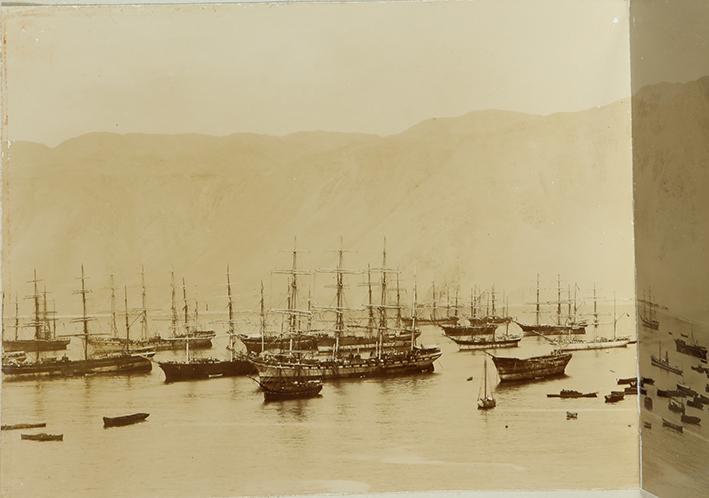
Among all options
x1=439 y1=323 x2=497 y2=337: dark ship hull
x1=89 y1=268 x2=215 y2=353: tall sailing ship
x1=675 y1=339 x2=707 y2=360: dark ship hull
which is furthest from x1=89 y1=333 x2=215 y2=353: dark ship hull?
x1=675 y1=339 x2=707 y2=360: dark ship hull

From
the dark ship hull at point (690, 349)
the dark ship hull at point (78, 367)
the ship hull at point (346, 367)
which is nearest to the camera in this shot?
the dark ship hull at point (690, 349)

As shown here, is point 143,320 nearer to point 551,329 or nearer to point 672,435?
point 551,329

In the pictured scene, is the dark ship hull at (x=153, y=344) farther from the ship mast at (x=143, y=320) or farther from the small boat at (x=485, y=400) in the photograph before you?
the small boat at (x=485, y=400)

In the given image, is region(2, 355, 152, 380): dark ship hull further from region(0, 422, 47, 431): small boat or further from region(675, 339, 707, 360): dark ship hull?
region(675, 339, 707, 360): dark ship hull

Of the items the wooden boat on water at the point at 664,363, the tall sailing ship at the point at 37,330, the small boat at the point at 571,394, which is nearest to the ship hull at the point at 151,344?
the tall sailing ship at the point at 37,330

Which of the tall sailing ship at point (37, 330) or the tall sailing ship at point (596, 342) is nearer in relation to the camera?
the tall sailing ship at point (37, 330)

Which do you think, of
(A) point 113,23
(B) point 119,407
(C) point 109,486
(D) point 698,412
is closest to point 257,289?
(B) point 119,407

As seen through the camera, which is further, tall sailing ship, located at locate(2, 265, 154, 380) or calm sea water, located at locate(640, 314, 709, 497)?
tall sailing ship, located at locate(2, 265, 154, 380)
